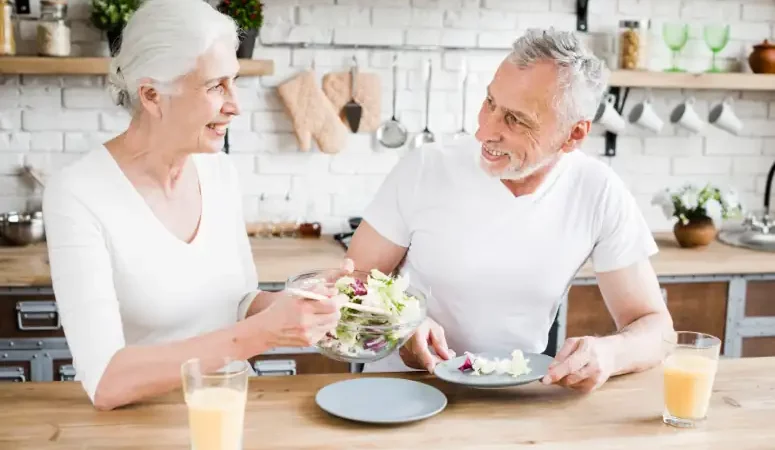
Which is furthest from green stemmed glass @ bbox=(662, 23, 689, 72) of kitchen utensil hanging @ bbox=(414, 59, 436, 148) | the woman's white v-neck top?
the woman's white v-neck top

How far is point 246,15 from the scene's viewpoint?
3.17m

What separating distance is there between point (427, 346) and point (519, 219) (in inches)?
17.2

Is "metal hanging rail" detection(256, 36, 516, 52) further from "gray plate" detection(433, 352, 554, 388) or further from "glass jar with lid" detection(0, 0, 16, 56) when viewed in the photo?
"gray plate" detection(433, 352, 554, 388)

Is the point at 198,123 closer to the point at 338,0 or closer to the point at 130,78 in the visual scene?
the point at 130,78

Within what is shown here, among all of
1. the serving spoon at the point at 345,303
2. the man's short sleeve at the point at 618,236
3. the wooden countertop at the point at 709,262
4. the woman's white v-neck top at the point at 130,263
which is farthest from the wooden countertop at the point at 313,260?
the serving spoon at the point at 345,303

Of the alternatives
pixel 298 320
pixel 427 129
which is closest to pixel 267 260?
pixel 427 129

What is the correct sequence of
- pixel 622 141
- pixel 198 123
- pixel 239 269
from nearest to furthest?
pixel 198 123 → pixel 239 269 → pixel 622 141

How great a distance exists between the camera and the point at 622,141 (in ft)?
12.3

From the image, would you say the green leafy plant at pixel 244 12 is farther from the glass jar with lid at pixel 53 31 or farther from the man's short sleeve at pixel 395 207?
the man's short sleeve at pixel 395 207

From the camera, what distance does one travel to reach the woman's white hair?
1.80 m

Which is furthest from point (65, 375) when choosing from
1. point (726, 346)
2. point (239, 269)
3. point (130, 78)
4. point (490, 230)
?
point (726, 346)

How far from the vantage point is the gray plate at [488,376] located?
5.34ft

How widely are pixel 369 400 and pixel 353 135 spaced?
6.65 feet

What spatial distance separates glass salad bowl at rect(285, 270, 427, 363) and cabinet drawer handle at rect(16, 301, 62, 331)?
56.2 inches
